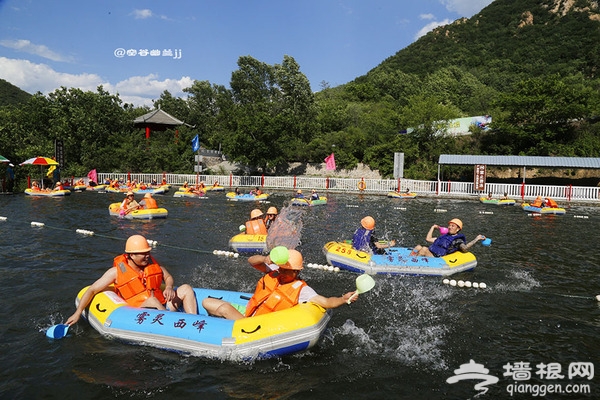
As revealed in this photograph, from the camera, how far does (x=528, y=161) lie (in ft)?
91.1

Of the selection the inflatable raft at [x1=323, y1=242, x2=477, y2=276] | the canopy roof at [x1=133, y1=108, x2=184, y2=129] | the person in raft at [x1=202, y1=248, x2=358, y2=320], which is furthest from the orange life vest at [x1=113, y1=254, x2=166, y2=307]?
the canopy roof at [x1=133, y1=108, x2=184, y2=129]

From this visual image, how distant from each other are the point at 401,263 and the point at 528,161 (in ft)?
73.6

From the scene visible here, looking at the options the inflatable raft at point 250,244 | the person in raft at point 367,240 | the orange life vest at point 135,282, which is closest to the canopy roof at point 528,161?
the person in raft at point 367,240

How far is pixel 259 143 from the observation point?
1328 inches

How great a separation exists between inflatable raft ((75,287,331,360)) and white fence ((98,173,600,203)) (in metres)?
24.8

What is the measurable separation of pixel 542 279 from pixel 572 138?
28975mm

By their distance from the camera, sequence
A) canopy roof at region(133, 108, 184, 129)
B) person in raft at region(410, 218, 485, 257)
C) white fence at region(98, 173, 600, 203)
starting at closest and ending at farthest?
person in raft at region(410, 218, 485, 257), white fence at region(98, 173, 600, 203), canopy roof at region(133, 108, 184, 129)

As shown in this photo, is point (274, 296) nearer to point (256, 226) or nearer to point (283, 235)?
point (256, 226)

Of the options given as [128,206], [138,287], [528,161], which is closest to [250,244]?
[138,287]

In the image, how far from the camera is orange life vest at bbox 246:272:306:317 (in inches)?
227

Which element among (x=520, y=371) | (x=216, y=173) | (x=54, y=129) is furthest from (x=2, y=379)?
(x=54, y=129)

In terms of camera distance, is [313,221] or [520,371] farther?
[313,221]

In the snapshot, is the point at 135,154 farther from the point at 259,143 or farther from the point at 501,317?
the point at 501,317

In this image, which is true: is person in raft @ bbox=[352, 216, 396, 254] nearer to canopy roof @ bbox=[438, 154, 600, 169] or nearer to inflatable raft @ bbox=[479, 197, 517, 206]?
inflatable raft @ bbox=[479, 197, 517, 206]
